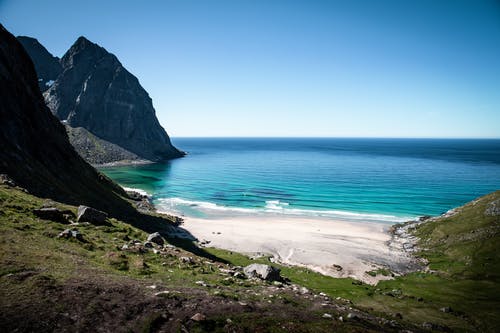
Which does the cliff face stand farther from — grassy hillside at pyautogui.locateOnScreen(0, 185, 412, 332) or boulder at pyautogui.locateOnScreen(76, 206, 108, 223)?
grassy hillside at pyautogui.locateOnScreen(0, 185, 412, 332)

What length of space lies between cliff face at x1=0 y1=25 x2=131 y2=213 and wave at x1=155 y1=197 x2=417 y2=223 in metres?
33.2

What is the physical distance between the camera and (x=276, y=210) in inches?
3268

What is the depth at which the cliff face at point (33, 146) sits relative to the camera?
36.3 meters

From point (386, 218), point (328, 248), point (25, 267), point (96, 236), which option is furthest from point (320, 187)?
point (25, 267)

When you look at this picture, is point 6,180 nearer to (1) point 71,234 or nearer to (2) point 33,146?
(1) point 71,234

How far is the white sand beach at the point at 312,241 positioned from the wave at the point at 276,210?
4.92m

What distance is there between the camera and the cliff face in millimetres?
36281

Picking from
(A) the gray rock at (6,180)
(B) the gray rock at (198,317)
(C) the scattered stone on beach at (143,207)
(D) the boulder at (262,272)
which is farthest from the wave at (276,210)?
(B) the gray rock at (198,317)

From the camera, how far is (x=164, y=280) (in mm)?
19641

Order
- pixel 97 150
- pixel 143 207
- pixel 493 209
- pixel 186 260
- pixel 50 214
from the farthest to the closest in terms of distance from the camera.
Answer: pixel 97 150, pixel 143 207, pixel 493 209, pixel 50 214, pixel 186 260

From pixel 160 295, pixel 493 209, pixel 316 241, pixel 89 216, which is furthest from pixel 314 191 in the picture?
pixel 160 295

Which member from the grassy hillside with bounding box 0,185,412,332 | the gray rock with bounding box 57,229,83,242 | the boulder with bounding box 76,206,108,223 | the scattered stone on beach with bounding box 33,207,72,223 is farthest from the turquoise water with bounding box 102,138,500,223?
the grassy hillside with bounding box 0,185,412,332

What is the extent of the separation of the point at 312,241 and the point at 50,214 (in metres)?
45.8

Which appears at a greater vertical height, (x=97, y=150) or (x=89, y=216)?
(x=97, y=150)
